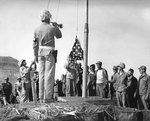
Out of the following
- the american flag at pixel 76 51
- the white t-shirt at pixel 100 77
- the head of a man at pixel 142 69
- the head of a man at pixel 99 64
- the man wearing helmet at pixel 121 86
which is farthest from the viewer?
the head of a man at pixel 99 64

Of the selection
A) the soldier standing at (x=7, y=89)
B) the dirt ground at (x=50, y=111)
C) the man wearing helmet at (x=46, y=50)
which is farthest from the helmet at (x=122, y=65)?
the soldier standing at (x=7, y=89)

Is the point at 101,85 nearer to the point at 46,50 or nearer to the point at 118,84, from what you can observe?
the point at 118,84

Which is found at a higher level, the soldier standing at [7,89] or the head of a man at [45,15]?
the head of a man at [45,15]

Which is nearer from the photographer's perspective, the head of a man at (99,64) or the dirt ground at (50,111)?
the dirt ground at (50,111)

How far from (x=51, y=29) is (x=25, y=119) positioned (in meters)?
2.79

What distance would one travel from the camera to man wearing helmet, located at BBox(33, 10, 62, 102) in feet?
38.3

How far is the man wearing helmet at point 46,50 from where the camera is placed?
459 inches

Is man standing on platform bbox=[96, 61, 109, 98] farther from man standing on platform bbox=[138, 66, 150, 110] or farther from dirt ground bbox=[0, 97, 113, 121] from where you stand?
dirt ground bbox=[0, 97, 113, 121]

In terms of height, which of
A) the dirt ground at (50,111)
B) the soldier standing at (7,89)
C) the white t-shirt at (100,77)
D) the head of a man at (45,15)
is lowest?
the dirt ground at (50,111)

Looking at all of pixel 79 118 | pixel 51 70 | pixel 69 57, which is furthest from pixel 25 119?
pixel 69 57

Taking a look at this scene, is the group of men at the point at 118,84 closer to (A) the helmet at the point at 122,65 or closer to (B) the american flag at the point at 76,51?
(A) the helmet at the point at 122,65

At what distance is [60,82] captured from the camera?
755 inches

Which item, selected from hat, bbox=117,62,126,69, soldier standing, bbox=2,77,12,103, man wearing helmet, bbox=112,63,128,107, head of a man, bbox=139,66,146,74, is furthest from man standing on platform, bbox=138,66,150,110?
soldier standing, bbox=2,77,12,103

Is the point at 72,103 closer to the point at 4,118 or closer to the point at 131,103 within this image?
the point at 4,118
